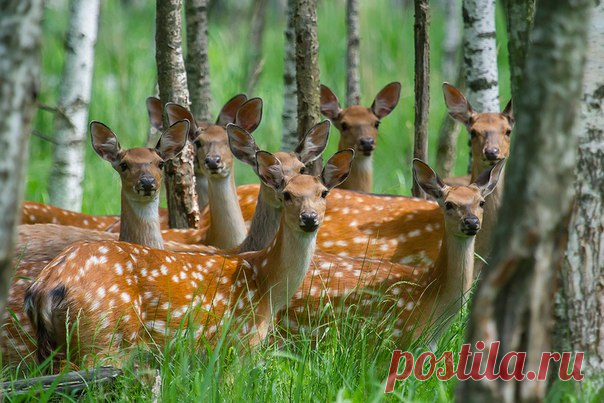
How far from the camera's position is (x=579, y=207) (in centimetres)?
310

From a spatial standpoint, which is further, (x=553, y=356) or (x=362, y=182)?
(x=362, y=182)

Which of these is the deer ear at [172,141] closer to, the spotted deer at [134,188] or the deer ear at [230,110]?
the spotted deer at [134,188]

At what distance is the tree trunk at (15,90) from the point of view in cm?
220

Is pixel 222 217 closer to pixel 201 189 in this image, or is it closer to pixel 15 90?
pixel 201 189

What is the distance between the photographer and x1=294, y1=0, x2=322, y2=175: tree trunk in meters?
5.72

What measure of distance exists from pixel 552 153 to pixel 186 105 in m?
3.92

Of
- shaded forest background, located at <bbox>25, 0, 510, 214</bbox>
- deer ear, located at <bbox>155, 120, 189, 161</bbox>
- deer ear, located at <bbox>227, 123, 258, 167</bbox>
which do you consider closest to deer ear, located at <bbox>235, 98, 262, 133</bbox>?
deer ear, located at <bbox>227, 123, 258, 167</bbox>

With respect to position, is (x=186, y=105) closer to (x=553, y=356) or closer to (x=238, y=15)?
(x=553, y=356)

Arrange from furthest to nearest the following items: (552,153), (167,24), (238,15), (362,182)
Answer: (238,15) → (362,182) → (167,24) → (552,153)

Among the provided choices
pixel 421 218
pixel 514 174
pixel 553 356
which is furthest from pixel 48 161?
pixel 514 174

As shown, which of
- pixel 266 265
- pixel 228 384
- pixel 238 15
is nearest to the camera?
pixel 228 384

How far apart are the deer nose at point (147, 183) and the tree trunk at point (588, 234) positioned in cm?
254

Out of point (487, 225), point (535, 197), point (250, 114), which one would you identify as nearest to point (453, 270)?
point (487, 225)

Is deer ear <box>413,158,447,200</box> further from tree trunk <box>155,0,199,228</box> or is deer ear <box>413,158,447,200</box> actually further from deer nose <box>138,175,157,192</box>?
tree trunk <box>155,0,199,228</box>
